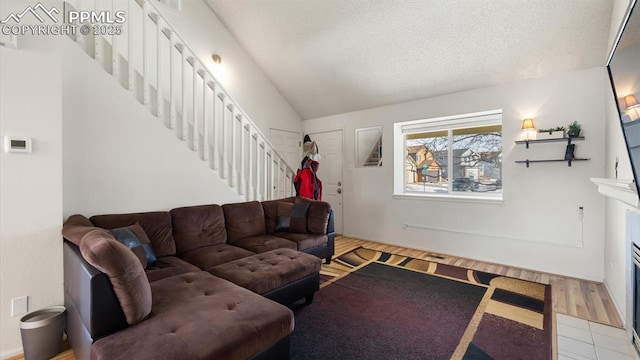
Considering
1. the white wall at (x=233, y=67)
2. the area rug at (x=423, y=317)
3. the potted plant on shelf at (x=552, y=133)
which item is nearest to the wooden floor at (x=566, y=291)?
the area rug at (x=423, y=317)

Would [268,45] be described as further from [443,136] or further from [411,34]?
[443,136]

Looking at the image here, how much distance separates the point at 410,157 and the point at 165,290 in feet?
13.5

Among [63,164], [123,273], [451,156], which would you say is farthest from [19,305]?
[451,156]

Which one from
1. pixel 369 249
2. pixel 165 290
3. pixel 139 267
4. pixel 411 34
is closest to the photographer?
pixel 139 267

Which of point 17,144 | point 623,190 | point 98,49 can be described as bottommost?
point 623,190

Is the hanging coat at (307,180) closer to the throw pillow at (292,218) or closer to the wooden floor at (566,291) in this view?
the throw pillow at (292,218)

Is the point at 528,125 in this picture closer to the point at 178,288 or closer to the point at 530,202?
the point at 530,202

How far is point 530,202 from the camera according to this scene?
339cm

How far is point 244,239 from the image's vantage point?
122 inches

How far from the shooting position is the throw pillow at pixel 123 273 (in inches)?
51.3

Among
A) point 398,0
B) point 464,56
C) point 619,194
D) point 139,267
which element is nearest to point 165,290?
point 139,267

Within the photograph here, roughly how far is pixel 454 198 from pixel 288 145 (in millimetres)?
3219

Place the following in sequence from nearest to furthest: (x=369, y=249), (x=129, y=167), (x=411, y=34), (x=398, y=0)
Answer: (x=129, y=167) → (x=398, y=0) → (x=411, y=34) → (x=369, y=249)

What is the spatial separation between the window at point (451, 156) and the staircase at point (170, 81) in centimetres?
213
